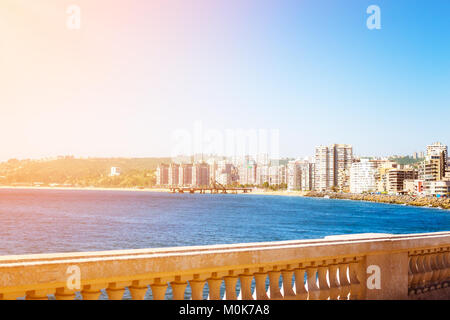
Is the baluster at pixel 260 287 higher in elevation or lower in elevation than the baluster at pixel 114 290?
lower

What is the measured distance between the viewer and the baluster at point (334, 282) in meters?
6.36

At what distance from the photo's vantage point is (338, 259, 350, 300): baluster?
6.49 m

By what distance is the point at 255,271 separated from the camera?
18.7 feet

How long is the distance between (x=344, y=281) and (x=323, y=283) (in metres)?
0.45

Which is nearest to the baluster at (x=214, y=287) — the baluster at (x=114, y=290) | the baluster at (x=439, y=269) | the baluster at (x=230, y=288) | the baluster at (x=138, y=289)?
the baluster at (x=230, y=288)

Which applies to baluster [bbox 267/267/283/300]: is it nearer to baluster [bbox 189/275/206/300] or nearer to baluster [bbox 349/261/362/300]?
baluster [bbox 189/275/206/300]

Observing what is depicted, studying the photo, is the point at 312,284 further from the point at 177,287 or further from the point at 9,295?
the point at 9,295

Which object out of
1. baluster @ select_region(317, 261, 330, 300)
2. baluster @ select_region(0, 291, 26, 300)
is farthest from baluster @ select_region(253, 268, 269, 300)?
baluster @ select_region(0, 291, 26, 300)

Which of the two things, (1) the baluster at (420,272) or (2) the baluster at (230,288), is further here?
(1) the baluster at (420,272)

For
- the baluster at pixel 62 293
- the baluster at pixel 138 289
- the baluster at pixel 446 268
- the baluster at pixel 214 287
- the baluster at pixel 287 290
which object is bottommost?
the baluster at pixel 446 268

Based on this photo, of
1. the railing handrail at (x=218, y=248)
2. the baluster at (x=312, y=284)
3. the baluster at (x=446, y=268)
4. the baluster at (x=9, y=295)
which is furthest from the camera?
the baluster at (x=446, y=268)

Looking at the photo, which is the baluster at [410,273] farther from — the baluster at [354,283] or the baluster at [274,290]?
the baluster at [274,290]
